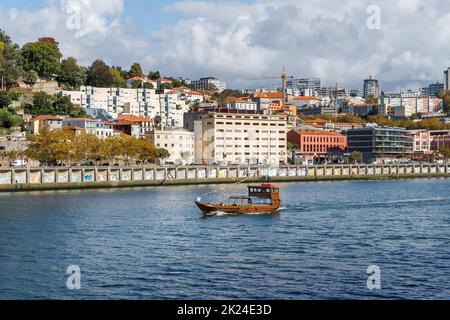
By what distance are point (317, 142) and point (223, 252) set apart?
11911 cm

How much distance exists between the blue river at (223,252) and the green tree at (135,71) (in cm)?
12002

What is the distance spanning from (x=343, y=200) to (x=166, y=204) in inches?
579

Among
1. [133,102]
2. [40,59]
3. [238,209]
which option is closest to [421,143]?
[133,102]

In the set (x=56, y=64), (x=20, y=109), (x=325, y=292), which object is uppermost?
(x=56, y=64)

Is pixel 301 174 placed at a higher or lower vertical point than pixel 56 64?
lower

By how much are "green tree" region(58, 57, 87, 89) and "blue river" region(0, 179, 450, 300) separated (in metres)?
89.8

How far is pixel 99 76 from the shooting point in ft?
499

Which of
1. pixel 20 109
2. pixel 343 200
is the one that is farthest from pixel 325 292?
pixel 20 109

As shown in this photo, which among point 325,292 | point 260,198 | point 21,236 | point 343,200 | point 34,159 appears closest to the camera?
point 325,292

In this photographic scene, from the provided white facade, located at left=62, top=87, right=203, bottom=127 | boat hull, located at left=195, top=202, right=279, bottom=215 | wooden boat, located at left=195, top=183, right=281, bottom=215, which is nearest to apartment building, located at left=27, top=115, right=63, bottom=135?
white facade, located at left=62, top=87, right=203, bottom=127

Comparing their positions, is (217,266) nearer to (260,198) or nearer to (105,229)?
(105,229)

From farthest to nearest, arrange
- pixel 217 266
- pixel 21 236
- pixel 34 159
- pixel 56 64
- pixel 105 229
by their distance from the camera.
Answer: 1. pixel 56 64
2. pixel 34 159
3. pixel 105 229
4. pixel 21 236
5. pixel 217 266

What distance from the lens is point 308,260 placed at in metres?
30.0

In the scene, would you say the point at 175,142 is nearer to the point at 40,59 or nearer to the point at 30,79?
the point at 30,79
